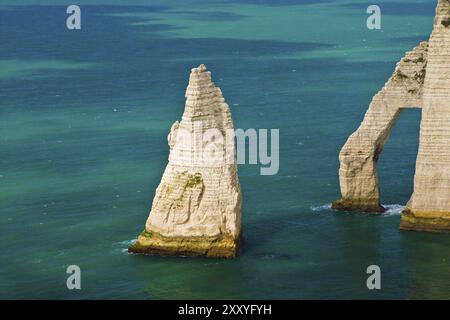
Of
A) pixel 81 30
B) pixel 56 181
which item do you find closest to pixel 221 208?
pixel 56 181

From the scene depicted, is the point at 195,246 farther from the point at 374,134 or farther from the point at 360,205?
the point at 374,134

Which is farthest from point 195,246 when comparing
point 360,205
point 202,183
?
point 360,205

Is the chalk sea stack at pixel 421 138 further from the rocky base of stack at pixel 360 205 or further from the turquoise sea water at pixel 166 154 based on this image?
the turquoise sea water at pixel 166 154

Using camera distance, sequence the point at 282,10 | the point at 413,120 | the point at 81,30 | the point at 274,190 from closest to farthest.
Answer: the point at 274,190 → the point at 413,120 → the point at 81,30 → the point at 282,10

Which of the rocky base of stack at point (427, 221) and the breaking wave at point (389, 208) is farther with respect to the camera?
the breaking wave at point (389, 208)

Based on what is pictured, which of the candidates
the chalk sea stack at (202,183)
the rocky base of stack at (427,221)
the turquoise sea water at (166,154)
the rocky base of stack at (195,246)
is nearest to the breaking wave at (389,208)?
the turquoise sea water at (166,154)

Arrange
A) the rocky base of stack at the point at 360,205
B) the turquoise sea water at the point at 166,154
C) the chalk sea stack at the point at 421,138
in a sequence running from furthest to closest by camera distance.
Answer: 1. the rocky base of stack at the point at 360,205
2. the chalk sea stack at the point at 421,138
3. the turquoise sea water at the point at 166,154

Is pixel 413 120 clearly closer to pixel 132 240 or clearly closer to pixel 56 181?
pixel 56 181
